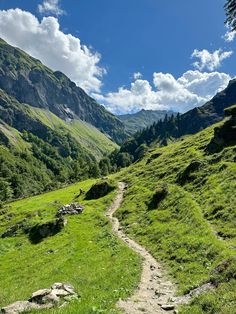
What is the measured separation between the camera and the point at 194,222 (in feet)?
140

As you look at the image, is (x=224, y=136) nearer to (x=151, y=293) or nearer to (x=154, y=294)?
(x=151, y=293)

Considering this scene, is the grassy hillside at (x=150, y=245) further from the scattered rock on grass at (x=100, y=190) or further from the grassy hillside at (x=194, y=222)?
the scattered rock on grass at (x=100, y=190)

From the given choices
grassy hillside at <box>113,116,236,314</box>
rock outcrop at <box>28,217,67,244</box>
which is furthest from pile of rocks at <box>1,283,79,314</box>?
rock outcrop at <box>28,217,67,244</box>

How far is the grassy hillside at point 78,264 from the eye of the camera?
993 inches

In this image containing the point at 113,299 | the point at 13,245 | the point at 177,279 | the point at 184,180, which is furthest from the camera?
the point at 184,180

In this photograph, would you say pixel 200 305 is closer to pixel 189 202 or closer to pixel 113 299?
pixel 113 299

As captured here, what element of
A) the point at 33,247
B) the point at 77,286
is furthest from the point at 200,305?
the point at 33,247

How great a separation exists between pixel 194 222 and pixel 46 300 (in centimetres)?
2460

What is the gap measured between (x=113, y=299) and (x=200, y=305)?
5.80 m

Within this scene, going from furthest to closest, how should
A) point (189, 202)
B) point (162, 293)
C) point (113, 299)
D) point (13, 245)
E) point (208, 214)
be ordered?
point (13, 245) < point (189, 202) < point (208, 214) < point (162, 293) < point (113, 299)

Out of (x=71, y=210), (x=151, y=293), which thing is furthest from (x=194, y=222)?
(x=71, y=210)

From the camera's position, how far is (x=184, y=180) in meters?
67.8

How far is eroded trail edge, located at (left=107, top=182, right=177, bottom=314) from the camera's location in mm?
21408

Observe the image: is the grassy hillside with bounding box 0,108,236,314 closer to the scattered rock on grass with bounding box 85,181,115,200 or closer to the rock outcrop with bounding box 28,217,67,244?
the rock outcrop with bounding box 28,217,67,244
